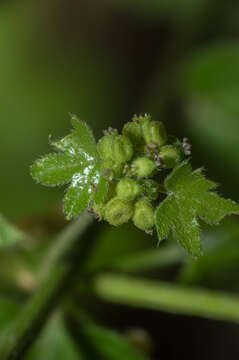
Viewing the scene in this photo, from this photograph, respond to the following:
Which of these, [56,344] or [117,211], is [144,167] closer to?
[117,211]

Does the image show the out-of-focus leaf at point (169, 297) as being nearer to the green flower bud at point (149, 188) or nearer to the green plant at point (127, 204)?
the green plant at point (127, 204)

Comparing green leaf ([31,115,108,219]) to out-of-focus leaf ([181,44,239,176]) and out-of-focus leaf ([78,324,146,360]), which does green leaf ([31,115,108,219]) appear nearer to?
out-of-focus leaf ([78,324,146,360])

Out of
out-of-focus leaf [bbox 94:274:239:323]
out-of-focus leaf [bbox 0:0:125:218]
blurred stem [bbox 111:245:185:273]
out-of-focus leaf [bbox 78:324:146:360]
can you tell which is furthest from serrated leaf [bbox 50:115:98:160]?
out-of-focus leaf [bbox 0:0:125:218]

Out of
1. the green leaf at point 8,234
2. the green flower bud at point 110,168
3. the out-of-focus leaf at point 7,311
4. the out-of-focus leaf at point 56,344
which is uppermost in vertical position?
the green flower bud at point 110,168

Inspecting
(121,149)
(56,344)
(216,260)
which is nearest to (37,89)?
(216,260)

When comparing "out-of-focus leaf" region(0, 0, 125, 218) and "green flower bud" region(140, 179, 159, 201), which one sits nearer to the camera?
"green flower bud" region(140, 179, 159, 201)

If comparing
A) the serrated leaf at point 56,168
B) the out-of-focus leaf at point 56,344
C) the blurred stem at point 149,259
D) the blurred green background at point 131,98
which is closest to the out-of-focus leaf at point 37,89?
the blurred green background at point 131,98

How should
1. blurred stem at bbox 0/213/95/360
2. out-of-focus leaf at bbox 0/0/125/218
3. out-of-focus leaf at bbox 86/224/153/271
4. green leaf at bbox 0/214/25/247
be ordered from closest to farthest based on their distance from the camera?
1. green leaf at bbox 0/214/25/247
2. blurred stem at bbox 0/213/95/360
3. out-of-focus leaf at bbox 86/224/153/271
4. out-of-focus leaf at bbox 0/0/125/218
